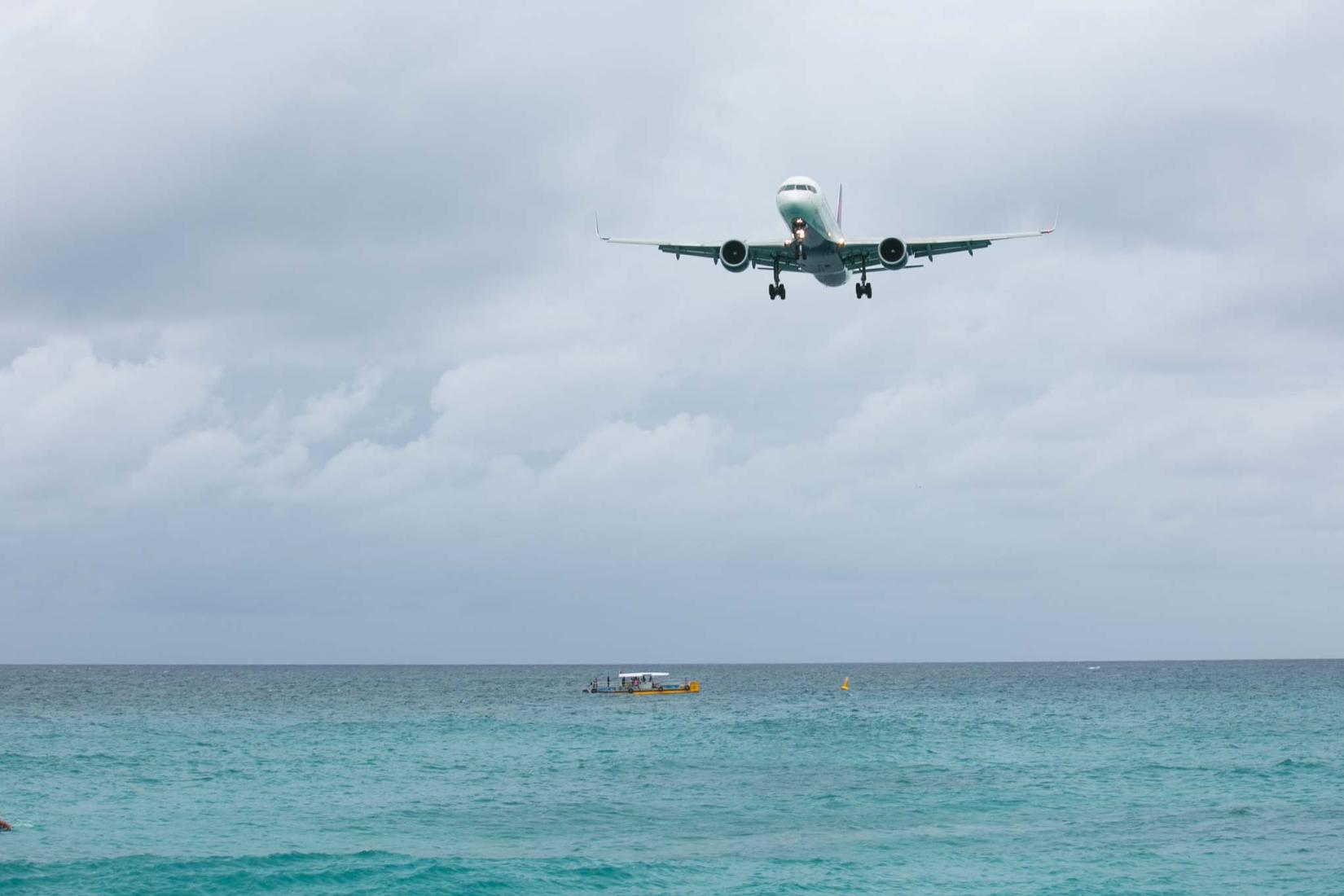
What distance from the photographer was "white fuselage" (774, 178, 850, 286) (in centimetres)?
5541

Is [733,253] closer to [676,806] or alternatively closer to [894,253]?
[894,253]

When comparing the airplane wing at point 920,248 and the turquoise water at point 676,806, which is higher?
the airplane wing at point 920,248

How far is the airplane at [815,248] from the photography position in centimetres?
5575

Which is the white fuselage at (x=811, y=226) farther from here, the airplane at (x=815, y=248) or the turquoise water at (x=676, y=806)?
the turquoise water at (x=676, y=806)

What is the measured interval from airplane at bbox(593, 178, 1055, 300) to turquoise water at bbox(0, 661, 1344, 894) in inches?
982

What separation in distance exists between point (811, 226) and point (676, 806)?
28248mm

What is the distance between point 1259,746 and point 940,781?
108 ft

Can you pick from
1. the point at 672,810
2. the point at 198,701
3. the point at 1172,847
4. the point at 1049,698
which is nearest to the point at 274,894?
the point at 672,810

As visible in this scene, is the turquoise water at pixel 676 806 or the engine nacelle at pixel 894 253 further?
the engine nacelle at pixel 894 253

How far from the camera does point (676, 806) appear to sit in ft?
202

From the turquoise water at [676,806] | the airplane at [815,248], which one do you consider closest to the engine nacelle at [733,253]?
the airplane at [815,248]

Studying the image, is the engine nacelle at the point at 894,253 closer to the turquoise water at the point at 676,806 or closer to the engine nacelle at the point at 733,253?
the engine nacelle at the point at 733,253

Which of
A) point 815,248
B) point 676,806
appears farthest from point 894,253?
point 676,806

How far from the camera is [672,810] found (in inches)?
2366
